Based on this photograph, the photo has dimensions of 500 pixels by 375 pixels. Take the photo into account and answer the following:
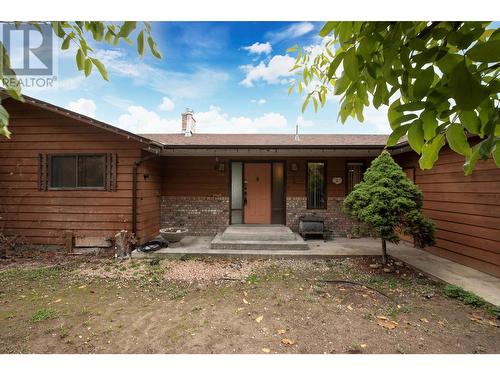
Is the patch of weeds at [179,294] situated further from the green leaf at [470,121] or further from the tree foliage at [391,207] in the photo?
the green leaf at [470,121]

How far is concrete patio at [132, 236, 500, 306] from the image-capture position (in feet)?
13.0

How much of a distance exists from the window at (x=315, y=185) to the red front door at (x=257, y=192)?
1.37 m

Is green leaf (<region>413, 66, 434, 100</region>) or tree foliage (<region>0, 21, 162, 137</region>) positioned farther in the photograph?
tree foliage (<region>0, 21, 162, 137</region>)

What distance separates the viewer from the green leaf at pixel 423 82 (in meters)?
0.70

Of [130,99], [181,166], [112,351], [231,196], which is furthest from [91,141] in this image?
[112,351]

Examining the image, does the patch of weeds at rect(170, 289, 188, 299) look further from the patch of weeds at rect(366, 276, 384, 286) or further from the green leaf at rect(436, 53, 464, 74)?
the green leaf at rect(436, 53, 464, 74)

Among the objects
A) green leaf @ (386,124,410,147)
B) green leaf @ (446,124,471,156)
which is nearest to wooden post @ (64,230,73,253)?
green leaf @ (386,124,410,147)

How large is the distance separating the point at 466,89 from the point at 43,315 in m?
4.50

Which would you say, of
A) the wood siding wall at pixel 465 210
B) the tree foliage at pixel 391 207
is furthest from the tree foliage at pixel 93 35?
the wood siding wall at pixel 465 210

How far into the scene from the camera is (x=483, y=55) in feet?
2.02

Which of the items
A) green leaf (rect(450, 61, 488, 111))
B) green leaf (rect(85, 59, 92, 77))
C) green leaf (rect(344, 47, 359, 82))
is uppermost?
green leaf (rect(85, 59, 92, 77))

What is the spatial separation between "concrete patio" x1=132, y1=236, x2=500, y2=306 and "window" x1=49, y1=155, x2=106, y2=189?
2.30m

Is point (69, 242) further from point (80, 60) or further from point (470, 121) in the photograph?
point (470, 121)
